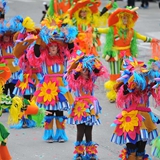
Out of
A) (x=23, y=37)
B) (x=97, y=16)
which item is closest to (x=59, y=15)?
(x=97, y=16)

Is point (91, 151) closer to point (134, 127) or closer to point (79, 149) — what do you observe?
point (79, 149)

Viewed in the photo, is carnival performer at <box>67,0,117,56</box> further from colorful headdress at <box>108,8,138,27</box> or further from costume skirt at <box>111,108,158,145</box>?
costume skirt at <box>111,108,158,145</box>

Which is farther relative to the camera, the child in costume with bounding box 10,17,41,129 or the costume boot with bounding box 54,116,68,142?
the child in costume with bounding box 10,17,41,129

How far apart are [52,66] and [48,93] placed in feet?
1.40

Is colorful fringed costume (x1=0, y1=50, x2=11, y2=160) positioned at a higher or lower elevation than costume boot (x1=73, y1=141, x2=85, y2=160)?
higher

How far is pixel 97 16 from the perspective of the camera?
1579 centimetres

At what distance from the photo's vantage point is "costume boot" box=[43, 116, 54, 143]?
11.0 m

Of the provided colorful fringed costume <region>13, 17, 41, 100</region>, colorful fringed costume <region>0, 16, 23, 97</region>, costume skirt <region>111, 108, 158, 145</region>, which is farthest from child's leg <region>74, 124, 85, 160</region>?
colorful fringed costume <region>0, 16, 23, 97</region>

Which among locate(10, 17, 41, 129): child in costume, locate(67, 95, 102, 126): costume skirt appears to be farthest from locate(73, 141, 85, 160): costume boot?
locate(10, 17, 41, 129): child in costume

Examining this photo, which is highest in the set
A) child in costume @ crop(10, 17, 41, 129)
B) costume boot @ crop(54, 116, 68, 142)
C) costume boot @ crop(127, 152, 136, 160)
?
child in costume @ crop(10, 17, 41, 129)

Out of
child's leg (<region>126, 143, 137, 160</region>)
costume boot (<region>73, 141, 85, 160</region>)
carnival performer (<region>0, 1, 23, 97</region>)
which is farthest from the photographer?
carnival performer (<region>0, 1, 23, 97</region>)

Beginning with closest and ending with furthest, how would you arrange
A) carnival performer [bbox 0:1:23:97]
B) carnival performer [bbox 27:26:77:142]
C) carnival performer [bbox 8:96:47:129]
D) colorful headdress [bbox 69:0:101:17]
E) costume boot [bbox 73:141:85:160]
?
carnival performer [bbox 8:96:47:129] < costume boot [bbox 73:141:85:160] < carnival performer [bbox 27:26:77:142] < carnival performer [bbox 0:1:23:97] < colorful headdress [bbox 69:0:101:17]

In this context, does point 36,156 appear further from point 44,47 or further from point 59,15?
point 59,15

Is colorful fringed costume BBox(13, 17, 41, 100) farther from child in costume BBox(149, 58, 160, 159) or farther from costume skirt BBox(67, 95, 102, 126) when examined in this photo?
child in costume BBox(149, 58, 160, 159)
